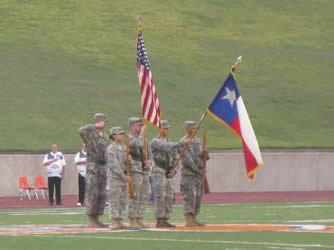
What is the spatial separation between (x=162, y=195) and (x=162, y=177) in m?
0.33

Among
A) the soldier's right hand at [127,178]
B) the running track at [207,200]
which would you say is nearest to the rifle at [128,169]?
the soldier's right hand at [127,178]

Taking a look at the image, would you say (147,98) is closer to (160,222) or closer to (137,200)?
(137,200)

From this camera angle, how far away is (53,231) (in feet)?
56.4

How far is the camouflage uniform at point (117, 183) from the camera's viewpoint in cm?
1756

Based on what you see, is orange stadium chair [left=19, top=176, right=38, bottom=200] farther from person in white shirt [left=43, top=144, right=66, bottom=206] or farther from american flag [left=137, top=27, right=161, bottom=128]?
american flag [left=137, top=27, right=161, bottom=128]

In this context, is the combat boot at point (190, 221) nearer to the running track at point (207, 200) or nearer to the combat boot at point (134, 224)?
the combat boot at point (134, 224)

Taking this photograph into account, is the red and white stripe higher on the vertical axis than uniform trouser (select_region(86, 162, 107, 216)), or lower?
higher

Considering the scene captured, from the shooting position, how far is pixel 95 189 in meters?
18.2

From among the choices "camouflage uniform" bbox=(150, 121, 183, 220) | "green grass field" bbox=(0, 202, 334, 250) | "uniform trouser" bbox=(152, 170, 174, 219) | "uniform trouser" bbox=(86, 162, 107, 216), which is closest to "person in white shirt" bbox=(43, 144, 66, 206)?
"green grass field" bbox=(0, 202, 334, 250)

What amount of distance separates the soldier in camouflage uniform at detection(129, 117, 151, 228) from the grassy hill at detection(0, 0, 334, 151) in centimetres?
2048

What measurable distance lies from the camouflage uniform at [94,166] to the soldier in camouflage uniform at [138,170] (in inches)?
25.0

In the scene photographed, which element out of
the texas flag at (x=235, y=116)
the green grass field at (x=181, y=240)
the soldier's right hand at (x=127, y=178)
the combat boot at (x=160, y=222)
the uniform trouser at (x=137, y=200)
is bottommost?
the green grass field at (x=181, y=240)

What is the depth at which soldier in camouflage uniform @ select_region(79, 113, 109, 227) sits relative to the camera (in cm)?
1814

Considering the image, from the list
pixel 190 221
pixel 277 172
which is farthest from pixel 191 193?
pixel 277 172
